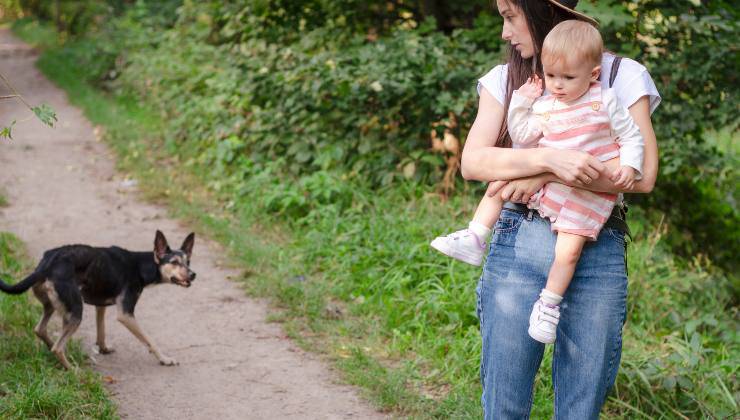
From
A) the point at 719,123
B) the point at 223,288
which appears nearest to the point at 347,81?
the point at 223,288

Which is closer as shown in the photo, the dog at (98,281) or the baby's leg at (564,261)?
the baby's leg at (564,261)

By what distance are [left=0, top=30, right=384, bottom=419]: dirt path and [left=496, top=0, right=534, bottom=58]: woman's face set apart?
2.49 metres

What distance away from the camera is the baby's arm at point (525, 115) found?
2684 mm

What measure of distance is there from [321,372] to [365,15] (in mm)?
5227

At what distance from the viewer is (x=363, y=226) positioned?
7227mm

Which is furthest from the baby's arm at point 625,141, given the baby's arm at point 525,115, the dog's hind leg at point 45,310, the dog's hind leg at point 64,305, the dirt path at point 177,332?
the dog's hind leg at point 45,310

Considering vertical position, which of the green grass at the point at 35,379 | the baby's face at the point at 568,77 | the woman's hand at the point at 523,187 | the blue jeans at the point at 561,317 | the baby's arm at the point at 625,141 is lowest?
the green grass at the point at 35,379

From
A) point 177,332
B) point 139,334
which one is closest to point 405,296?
point 177,332

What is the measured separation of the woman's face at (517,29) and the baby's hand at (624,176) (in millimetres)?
512

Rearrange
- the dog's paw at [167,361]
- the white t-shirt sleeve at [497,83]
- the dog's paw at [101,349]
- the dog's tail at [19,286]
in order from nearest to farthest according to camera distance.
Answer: the white t-shirt sleeve at [497,83], the dog's tail at [19,286], the dog's paw at [167,361], the dog's paw at [101,349]

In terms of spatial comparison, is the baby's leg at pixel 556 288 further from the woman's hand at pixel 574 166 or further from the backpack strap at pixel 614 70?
the backpack strap at pixel 614 70

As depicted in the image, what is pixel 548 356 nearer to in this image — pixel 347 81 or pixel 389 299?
pixel 389 299

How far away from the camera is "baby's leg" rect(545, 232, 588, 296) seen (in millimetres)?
2586

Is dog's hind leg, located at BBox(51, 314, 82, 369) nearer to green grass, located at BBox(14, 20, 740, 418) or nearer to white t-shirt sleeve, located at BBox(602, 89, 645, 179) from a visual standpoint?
green grass, located at BBox(14, 20, 740, 418)
